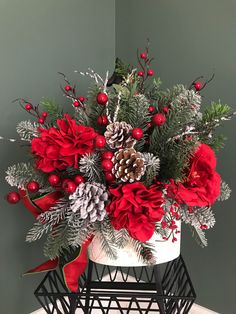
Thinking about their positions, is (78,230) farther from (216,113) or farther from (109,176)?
(216,113)

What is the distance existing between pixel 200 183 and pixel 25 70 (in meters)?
0.73

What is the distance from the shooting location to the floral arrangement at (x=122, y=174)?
0.82m

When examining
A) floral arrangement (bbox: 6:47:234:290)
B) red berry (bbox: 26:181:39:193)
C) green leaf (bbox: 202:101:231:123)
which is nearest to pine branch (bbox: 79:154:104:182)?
floral arrangement (bbox: 6:47:234:290)

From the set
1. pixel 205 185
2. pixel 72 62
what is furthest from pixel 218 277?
pixel 72 62

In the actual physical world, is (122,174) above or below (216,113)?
below

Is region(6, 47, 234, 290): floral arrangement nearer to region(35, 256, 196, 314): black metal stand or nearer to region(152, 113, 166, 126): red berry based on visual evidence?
region(152, 113, 166, 126): red berry

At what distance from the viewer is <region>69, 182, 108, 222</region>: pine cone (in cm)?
82

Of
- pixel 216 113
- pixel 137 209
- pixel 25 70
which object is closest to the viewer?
pixel 137 209

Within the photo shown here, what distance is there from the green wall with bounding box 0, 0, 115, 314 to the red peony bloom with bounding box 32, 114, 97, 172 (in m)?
0.48

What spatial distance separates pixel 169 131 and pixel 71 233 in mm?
299

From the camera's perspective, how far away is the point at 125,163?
32.3 inches

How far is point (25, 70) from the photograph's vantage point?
1.31 meters

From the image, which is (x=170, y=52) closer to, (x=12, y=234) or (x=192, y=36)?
(x=192, y=36)

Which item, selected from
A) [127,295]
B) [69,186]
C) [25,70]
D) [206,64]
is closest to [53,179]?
[69,186]
